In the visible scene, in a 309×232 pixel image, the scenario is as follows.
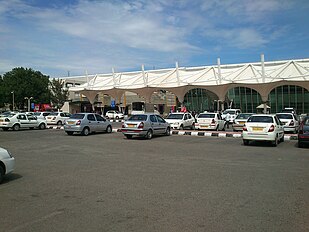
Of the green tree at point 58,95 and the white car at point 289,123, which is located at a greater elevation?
the green tree at point 58,95

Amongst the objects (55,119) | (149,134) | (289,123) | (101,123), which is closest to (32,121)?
(55,119)

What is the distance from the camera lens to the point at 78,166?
903cm

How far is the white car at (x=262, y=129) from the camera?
14305mm

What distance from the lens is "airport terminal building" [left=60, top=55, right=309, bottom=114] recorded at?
44344mm

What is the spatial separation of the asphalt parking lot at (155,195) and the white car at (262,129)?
400cm

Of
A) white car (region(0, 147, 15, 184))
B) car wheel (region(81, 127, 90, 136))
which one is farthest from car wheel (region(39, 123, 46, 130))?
white car (region(0, 147, 15, 184))

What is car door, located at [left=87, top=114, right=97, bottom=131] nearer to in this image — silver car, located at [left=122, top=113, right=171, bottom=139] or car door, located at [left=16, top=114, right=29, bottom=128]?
silver car, located at [left=122, top=113, right=171, bottom=139]

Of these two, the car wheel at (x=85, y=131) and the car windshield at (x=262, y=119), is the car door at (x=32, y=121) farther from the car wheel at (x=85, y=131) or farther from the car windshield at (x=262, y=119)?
the car windshield at (x=262, y=119)

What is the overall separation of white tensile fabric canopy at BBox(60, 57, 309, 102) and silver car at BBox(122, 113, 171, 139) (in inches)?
1132

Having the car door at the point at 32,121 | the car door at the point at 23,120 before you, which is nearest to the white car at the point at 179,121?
the car door at the point at 32,121

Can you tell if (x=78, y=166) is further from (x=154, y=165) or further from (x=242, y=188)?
(x=242, y=188)

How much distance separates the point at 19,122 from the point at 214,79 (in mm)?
30794

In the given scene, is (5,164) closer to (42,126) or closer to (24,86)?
(42,126)

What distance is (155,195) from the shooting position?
6.04 m
